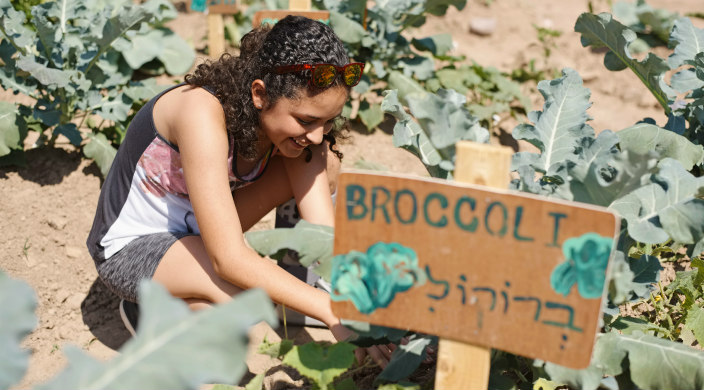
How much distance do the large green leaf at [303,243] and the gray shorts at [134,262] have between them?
0.59m

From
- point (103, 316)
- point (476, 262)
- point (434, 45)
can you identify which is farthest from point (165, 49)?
point (476, 262)

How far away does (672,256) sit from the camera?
2.57 m

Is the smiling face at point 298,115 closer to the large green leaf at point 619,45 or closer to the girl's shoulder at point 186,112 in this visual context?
the girl's shoulder at point 186,112

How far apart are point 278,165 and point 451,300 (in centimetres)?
111

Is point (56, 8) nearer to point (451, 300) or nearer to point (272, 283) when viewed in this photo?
point (272, 283)

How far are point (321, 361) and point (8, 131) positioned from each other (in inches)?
76.2

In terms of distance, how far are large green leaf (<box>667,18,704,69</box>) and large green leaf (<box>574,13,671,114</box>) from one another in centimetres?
6

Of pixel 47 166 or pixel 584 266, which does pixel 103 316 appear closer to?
pixel 47 166

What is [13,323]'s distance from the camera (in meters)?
1.11

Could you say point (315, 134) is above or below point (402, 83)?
above

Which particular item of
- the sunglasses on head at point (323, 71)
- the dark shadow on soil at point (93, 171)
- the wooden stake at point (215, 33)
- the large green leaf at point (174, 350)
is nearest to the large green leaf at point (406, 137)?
the sunglasses on head at point (323, 71)

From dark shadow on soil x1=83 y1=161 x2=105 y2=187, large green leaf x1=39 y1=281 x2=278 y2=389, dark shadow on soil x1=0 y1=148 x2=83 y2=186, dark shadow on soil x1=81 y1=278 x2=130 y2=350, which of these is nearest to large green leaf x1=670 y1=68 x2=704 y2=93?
large green leaf x1=39 y1=281 x2=278 y2=389

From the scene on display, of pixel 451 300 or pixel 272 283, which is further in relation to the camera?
pixel 272 283

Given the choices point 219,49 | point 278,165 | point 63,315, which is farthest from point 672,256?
point 219,49
